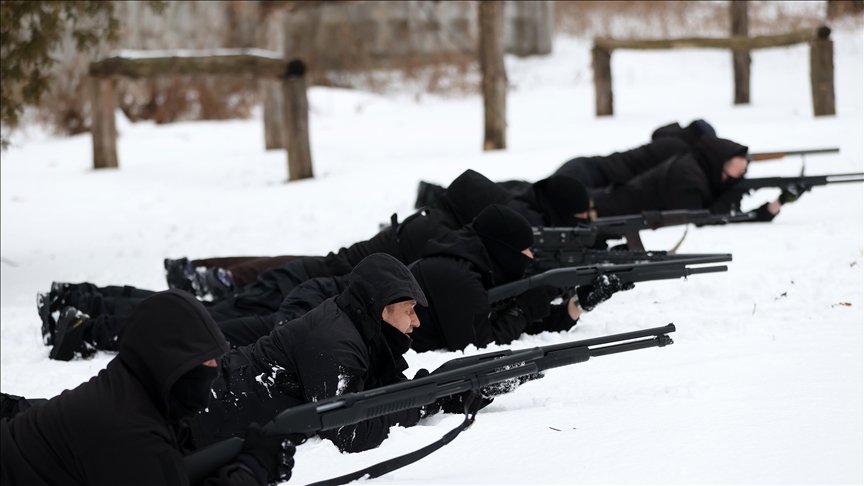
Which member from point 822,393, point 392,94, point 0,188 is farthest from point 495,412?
point 392,94

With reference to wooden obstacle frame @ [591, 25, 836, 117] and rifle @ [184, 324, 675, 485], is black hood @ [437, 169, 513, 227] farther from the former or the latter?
wooden obstacle frame @ [591, 25, 836, 117]

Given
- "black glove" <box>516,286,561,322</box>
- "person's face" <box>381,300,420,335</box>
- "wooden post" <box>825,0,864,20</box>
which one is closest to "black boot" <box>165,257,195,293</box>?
"black glove" <box>516,286,561,322</box>

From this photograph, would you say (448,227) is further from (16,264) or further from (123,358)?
(16,264)

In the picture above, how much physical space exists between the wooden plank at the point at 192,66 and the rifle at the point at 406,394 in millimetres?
7889

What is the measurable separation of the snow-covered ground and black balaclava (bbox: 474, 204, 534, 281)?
448 mm

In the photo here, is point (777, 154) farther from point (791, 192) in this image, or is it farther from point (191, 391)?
point (191, 391)

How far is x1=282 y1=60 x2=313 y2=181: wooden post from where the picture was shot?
34.4 ft

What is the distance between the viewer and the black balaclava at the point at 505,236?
4.62 m

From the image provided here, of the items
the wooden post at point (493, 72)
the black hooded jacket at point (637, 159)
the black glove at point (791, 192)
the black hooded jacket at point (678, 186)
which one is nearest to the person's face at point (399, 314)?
the black hooded jacket at point (678, 186)

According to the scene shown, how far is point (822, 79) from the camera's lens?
11.1 meters

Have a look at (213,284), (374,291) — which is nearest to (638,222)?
(213,284)

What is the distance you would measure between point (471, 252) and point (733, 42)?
8710 millimetres

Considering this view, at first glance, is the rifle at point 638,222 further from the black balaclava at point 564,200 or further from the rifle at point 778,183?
the rifle at point 778,183

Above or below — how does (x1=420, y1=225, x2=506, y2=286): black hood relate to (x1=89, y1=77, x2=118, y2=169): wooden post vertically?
below
